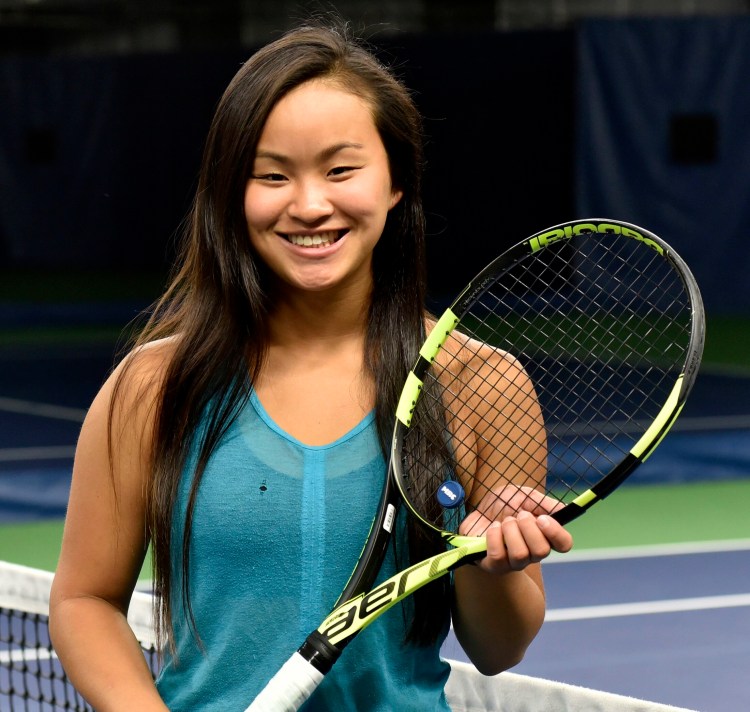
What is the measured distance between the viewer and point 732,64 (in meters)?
12.4

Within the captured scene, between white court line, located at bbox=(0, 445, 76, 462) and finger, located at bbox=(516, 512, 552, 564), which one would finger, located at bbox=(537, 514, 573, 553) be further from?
white court line, located at bbox=(0, 445, 76, 462)

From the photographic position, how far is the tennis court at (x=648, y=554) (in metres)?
4.18

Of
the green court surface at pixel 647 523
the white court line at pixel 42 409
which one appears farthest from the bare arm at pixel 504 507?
the white court line at pixel 42 409

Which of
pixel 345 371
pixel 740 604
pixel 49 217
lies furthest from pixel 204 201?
pixel 49 217

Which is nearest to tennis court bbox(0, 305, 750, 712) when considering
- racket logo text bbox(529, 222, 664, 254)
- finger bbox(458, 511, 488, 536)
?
racket logo text bbox(529, 222, 664, 254)

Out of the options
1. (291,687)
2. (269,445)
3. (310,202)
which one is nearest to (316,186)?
(310,202)

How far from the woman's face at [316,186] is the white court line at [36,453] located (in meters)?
5.92

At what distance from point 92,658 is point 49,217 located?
18294mm

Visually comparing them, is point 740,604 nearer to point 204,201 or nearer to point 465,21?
point 204,201

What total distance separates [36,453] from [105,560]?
604 cm

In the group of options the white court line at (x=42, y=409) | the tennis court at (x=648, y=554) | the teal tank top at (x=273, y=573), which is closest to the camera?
the teal tank top at (x=273, y=573)

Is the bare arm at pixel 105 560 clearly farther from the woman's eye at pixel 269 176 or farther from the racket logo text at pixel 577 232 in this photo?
the racket logo text at pixel 577 232

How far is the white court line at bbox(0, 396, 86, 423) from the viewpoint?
28.9 feet

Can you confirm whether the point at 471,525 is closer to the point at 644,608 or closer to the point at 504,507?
the point at 504,507
